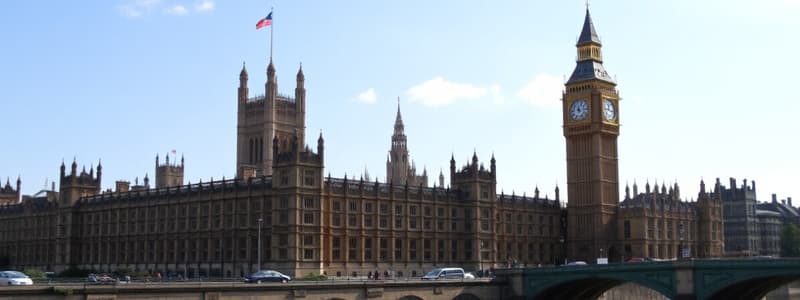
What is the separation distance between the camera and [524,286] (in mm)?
91000

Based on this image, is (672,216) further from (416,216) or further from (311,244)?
(311,244)

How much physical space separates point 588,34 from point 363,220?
50.5 m

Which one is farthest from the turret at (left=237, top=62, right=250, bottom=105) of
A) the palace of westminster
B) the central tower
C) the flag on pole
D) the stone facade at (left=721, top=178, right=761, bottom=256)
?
the stone facade at (left=721, top=178, right=761, bottom=256)

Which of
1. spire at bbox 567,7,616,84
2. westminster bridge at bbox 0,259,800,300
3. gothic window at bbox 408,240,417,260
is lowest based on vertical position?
westminster bridge at bbox 0,259,800,300

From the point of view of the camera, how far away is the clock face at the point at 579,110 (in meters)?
137

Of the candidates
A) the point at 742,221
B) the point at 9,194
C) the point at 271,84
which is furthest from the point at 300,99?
the point at 742,221

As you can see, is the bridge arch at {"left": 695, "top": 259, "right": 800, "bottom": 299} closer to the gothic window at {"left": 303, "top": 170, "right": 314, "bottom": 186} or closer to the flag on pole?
the gothic window at {"left": 303, "top": 170, "right": 314, "bottom": 186}

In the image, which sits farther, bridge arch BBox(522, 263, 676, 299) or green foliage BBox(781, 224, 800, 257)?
green foliage BBox(781, 224, 800, 257)

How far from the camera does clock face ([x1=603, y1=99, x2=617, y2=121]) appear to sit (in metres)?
136

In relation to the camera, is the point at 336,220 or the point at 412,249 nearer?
the point at 336,220

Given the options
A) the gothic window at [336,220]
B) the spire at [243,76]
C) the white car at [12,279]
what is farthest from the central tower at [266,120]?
the white car at [12,279]

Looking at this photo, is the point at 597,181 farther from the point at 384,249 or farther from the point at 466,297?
the point at 466,297

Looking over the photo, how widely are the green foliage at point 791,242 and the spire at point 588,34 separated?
6432 cm

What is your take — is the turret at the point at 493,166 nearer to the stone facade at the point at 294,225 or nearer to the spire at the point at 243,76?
the stone facade at the point at 294,225
